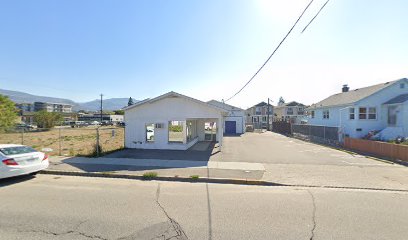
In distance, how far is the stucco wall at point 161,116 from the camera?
1584 cm

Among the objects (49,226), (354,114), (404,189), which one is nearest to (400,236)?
(404,189)

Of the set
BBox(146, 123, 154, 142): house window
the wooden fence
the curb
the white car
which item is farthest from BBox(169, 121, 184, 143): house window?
the wooden fence

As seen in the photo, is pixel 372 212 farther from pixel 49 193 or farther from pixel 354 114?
pixel 354 114

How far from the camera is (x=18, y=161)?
297 inches

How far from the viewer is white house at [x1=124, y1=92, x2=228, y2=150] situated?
51.9ft

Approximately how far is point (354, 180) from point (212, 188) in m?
5.35

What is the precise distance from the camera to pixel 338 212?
5242 mm

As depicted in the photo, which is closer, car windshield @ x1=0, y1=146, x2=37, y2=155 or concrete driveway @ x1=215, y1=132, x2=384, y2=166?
car windshield @ x1=0, y1=146, x2=37, y2=155

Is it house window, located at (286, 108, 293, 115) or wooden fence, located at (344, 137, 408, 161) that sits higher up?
house window, located at (286, 108, 293, 115)

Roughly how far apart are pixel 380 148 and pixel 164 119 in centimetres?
1407

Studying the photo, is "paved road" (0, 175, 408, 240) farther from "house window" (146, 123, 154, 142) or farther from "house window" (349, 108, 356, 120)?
"house window" (349, 108, 356, 120)

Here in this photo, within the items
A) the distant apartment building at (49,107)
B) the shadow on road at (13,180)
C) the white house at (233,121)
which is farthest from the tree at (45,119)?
the distant apartment building at (49,107)

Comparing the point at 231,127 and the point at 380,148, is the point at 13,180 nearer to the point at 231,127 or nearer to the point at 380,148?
the point at 380,148

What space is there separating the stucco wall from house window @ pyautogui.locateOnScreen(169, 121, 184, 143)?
399mm
